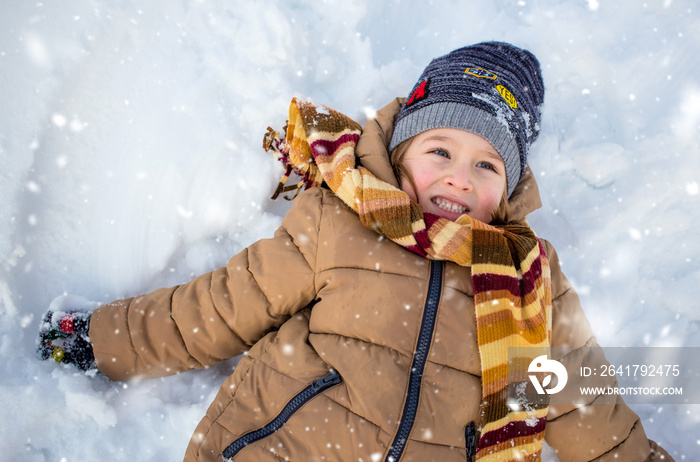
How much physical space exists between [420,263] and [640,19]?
2049 millimetres

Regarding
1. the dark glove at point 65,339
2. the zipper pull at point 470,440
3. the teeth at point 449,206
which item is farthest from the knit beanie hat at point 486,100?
the dark glove at point 65,339

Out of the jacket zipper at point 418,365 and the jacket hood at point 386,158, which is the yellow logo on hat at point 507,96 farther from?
the jacket zipper at point 418,365

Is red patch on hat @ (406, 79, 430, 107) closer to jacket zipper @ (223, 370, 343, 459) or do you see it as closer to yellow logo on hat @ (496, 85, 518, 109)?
yellow logo on hat @ (496, 85, 518, 109)

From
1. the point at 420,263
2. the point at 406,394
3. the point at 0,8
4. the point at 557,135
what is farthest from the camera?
the point at 557,135

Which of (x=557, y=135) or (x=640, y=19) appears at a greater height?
(x=640, y=19)

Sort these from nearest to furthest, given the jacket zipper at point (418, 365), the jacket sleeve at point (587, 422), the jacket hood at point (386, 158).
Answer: the jacket zipper at point (418, 365), the jacket sleeve at point (587, 422), the jacket hood at point (386, 158)

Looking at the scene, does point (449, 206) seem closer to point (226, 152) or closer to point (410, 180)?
point (410, 180)

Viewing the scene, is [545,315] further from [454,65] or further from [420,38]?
[420,38]

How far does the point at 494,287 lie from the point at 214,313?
0.98 metres

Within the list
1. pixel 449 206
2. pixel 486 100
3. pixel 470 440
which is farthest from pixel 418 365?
pixel 486 100

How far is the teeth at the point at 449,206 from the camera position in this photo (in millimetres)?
1649

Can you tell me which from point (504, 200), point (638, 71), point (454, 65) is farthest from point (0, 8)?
point (638, 71)

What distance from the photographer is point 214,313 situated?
5.39 ft

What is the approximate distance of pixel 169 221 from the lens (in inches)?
76.4
